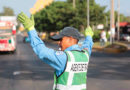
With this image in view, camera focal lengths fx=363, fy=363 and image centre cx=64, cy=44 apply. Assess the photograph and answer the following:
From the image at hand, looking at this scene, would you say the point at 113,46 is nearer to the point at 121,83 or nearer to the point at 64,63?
the point at 121,83

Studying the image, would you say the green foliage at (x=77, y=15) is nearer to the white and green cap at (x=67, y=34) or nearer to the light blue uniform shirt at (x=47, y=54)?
the white and green cap at (x=67, y=34)

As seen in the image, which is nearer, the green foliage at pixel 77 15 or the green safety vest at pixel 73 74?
the green safety vest at pixel 73 74

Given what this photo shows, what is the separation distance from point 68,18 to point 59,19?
4382 mm

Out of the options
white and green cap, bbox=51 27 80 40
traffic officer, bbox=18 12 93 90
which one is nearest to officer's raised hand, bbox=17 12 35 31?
traffic officer, bbox=18 12 93 90

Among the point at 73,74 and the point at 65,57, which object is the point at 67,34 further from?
the point at 73,74

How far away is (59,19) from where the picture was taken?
200ft

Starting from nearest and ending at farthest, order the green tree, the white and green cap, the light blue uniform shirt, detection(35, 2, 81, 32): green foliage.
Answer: the light blue uniform shirt → the white and green cap → the green tree → detection(35, 2, 81, 32): green foliage

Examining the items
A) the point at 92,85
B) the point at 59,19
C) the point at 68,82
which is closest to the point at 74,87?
the point at 68,82

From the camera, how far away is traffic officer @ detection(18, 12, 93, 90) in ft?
12.3

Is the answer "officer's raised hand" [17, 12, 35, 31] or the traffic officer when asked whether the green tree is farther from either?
"officer's raised hand" [17, 12, 35, 31]

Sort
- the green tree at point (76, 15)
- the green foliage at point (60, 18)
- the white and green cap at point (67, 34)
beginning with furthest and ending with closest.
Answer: the green foliage at point (60, 18) → the green tree at point (76, 15) → the white and green cap at point (67, 34)

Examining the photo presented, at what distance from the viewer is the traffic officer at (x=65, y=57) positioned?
374cm

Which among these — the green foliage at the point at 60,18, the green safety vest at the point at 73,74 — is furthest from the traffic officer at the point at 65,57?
the green foliage at the point at 60,18

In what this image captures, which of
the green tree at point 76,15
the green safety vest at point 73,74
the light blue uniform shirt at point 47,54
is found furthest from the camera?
the green tree at point 76,15
